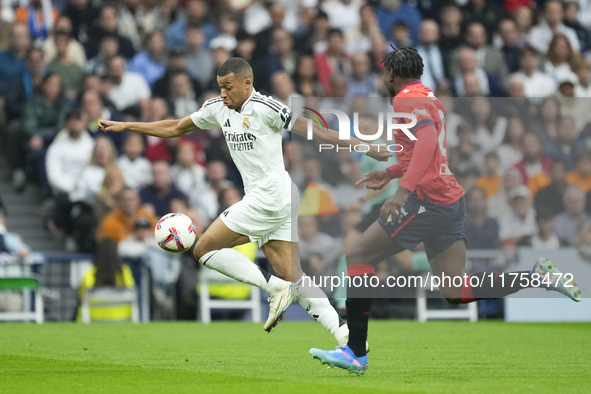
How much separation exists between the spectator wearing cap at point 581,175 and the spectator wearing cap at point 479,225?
0.97 m

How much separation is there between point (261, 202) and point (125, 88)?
8717mm

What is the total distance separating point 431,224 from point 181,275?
734cm

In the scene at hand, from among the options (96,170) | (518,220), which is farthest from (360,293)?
(96,170)

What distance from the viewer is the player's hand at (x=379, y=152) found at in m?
6.99

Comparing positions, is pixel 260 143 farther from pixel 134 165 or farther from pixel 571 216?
pixel 134 165

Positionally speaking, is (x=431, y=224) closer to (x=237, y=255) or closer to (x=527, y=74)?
(x=237, y=255)

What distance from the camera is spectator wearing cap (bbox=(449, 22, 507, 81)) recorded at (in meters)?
17.4

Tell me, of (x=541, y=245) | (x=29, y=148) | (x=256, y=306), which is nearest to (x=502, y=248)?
(x=541, y=245)

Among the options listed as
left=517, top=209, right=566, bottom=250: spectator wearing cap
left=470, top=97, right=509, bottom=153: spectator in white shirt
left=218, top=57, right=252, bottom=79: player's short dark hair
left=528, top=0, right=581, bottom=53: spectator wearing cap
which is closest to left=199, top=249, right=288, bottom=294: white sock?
left=218, top=57, right=252, bottom=79: player's short dark hair

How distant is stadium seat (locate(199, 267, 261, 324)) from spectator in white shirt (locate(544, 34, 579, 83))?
24.7ft

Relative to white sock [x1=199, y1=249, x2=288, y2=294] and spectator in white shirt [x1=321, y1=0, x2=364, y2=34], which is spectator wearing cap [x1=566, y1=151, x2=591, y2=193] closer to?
white sock [x1=199, y1=249, x2=288, y2=294]

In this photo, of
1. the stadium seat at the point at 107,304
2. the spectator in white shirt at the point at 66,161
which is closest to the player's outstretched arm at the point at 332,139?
the stadium seat at the point at 107,304

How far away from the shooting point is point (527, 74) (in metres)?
17.1

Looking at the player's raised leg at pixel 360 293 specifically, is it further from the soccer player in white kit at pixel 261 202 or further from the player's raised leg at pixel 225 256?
the player's raised leg at pixel 225 256
